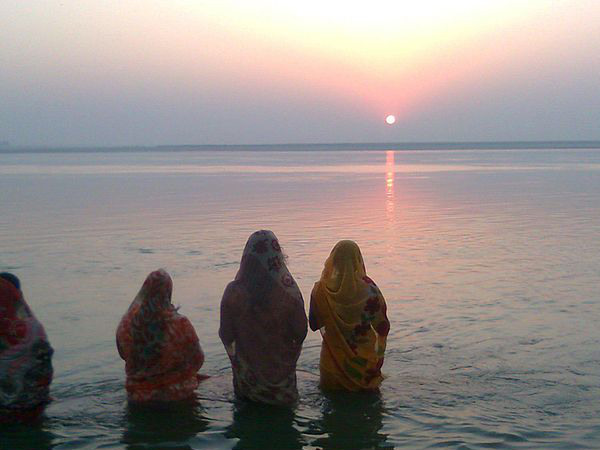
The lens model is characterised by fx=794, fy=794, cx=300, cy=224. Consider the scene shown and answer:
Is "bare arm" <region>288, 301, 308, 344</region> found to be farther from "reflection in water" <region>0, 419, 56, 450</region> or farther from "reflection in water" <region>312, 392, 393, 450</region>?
"reflection in water" <region>0, 419, 56, 450</region>

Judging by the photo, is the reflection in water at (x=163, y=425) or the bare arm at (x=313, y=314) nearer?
the reflection in water at (x=163, y=425)

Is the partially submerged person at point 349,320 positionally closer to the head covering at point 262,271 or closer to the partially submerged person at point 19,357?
the head covering at point 262,271

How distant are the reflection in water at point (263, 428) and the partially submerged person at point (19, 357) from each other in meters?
1.33

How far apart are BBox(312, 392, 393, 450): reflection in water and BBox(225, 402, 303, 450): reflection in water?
0.19 metres

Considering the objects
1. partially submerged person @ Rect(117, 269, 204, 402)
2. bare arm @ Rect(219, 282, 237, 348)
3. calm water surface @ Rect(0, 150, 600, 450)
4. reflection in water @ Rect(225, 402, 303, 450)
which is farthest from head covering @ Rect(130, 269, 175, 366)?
reflection in water @ Rect(225, 402, 303, 450)

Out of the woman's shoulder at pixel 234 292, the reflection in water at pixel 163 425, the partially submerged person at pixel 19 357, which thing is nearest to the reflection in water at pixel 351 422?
the reflection in water at pixel 163 425

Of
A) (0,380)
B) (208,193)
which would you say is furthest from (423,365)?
(208,193)

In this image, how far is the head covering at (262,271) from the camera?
544 centimetres

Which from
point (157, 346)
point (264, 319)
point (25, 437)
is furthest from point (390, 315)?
point (25, 437)

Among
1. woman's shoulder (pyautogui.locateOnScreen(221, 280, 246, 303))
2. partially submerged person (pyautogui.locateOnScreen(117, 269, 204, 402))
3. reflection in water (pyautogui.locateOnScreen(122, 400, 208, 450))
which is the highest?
woman's shoulder (pyautogui.locateOnScreen(221, 280, 246, 303))

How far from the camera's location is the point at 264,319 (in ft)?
18.0

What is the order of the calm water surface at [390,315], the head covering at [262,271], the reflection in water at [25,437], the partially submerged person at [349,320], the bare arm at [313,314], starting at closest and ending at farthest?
1. the reflection in water at [25,437]
2. the calm water surface at [390,315]
3. the head covering at [262,271]
4. the partially submerged person at [349,320]
5. the bare arm at [313,314]

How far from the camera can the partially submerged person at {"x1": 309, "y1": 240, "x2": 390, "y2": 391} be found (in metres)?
5.71

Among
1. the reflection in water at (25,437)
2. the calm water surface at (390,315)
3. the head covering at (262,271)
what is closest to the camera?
the reflection in water at (25,437)
